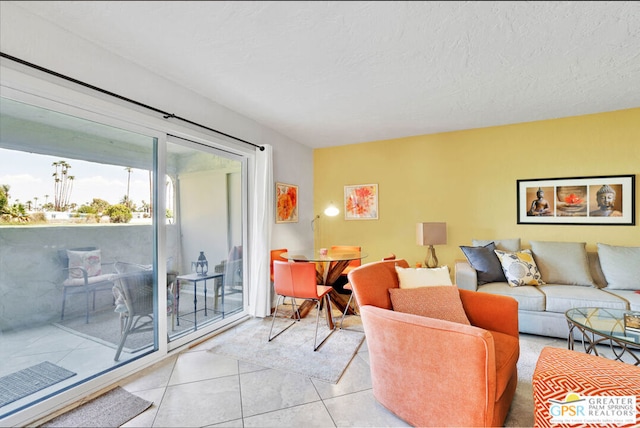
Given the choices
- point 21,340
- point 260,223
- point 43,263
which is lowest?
point 21,340

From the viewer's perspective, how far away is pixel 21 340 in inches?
72.0

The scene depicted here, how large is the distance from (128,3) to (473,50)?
228cm

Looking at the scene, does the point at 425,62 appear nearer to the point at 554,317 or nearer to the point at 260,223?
the point at 260,223

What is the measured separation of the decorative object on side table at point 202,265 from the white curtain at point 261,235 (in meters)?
0.63

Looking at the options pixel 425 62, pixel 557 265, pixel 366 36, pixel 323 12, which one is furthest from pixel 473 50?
pixel 557 265

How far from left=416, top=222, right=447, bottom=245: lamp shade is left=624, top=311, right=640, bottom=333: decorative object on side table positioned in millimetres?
1778

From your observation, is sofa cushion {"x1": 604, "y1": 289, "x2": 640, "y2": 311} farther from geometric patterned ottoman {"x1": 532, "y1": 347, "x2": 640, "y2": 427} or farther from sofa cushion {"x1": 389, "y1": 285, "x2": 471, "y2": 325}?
sofa cushion {"x1": 389, "y1": 285, "x2": 471, "y2": 325}

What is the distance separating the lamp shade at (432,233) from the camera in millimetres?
3660

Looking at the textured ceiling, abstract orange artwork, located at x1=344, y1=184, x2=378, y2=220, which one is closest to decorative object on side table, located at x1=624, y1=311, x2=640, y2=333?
the textured ceiling

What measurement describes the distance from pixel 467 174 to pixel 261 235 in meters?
2.96

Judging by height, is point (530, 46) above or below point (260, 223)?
above

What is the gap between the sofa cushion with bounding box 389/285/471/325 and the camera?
1.92 metres

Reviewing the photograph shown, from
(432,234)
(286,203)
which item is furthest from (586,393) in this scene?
(286,203)

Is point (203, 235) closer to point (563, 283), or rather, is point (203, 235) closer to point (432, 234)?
point (432, 234)
